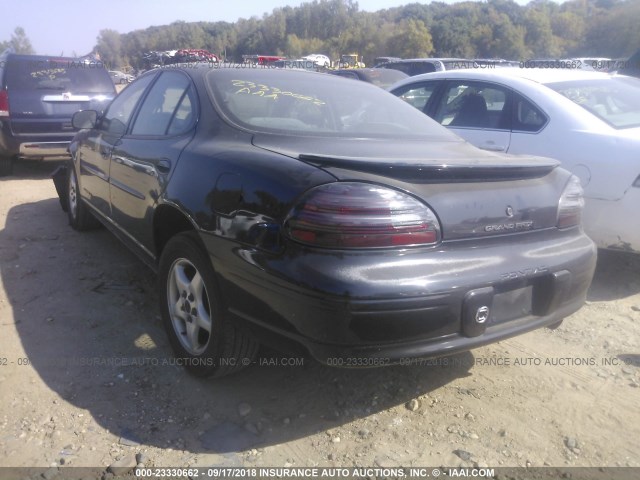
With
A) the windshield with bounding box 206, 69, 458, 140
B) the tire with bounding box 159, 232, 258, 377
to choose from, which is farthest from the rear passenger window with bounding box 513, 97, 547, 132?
the tire with bounding box 159, 232, 258, 377

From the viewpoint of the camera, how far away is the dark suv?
24.7 feet

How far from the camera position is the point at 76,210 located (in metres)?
5.17

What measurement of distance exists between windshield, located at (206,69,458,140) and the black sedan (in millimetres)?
13

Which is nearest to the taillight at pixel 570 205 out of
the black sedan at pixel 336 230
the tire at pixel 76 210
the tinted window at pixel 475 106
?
the black sedan at pixel 336 230

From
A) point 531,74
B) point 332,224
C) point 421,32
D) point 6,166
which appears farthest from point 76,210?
point 421,32

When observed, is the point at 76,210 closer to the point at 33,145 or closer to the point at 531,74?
the point at 33,145

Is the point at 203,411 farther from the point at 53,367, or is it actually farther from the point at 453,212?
the point at 453,212

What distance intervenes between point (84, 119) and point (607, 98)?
4193 millimetres

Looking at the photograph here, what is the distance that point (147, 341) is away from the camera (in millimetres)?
3262

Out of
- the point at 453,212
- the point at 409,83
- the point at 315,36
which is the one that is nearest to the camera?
the point at 453,212

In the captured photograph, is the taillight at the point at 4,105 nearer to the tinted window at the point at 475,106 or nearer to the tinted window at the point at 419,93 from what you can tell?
the tinted window at the point at 419,93

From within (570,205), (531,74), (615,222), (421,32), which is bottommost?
(615,222)

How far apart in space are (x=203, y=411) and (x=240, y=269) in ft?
2.50

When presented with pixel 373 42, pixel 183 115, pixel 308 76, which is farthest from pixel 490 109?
pixel 373 42
